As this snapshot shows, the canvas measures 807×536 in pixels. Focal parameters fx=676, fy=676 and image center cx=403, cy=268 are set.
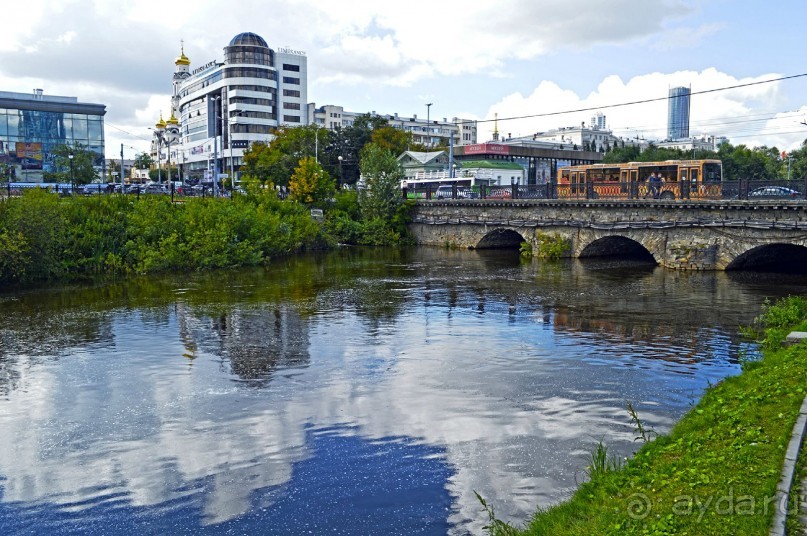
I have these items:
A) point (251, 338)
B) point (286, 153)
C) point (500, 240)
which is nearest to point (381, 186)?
point (500, 240)

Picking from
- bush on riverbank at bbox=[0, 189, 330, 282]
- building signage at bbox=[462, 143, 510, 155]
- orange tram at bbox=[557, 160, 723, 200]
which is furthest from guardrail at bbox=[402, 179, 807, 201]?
building signage at bbox=[462, 143, 510, 155]

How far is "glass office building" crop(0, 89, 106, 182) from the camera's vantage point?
96.1 meters

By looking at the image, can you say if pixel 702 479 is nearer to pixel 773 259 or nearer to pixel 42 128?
pixel 773 259

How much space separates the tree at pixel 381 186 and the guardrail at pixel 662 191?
590 centimetres

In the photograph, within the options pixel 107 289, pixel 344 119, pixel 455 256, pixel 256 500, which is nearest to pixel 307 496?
pixel 256 500

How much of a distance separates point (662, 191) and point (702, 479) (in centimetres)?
3438

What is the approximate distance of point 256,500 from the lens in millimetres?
10812

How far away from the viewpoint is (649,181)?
136 ft

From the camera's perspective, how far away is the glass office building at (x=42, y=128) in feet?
315

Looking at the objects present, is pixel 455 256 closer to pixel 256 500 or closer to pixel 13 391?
pixel 13 391

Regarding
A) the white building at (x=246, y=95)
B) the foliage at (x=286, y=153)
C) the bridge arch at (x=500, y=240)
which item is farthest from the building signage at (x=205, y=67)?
the bridge arch at (x=500, y=240)

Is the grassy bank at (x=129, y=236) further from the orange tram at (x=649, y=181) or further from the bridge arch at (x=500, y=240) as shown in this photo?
the orange tram at (x=649, y=181)

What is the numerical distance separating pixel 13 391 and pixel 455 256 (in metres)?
37.0

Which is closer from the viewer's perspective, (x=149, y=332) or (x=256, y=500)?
(x=256, y=500)
